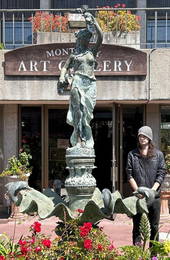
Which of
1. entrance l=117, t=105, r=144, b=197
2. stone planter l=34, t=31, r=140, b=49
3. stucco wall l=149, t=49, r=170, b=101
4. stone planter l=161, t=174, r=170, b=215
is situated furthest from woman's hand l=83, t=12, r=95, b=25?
entrance l=117, t=105, r=144, b=197

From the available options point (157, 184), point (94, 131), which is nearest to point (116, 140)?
point (94, 131)

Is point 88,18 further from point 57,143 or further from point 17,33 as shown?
point 17,33

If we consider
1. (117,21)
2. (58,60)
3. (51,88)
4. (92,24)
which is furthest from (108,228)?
(92,24)

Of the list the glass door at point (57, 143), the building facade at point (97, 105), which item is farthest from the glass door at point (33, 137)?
the glass door at point (57, 143)

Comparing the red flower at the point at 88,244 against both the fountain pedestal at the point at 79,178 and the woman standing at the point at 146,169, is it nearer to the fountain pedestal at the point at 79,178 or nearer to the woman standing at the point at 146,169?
the fountain pedestal at the point at 79,178

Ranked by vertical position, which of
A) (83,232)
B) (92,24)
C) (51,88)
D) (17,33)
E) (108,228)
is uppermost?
(17,33)

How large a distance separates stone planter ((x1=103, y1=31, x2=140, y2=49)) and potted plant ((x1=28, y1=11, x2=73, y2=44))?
3.17ft

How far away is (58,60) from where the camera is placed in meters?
11.5

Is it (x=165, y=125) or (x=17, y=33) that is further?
(x=17, y=33)

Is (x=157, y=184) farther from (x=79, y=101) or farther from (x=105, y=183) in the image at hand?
(x=105, y=183)

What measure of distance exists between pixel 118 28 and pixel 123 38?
10.1 inches

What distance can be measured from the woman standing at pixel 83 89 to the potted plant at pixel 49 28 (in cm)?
615

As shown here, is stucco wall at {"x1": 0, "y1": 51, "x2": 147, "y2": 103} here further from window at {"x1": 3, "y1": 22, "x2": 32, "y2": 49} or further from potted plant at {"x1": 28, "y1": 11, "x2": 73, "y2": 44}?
window at {"x1": 3, "y1": 22, "x2": 32, "y2": 49}

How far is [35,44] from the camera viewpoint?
456 inches
